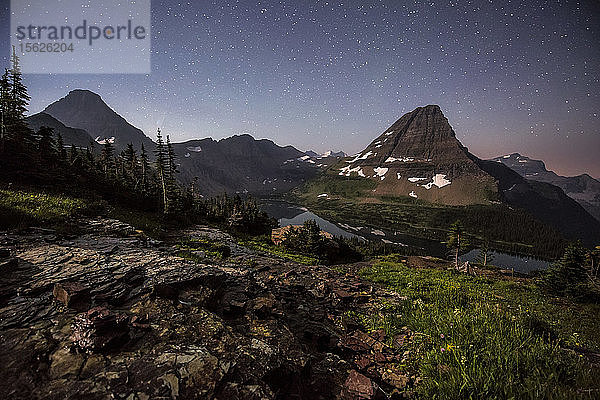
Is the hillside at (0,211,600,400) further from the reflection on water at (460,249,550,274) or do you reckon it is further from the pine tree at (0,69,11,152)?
the reflection on water at (460,249,550,274)

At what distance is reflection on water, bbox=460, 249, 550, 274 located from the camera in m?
128

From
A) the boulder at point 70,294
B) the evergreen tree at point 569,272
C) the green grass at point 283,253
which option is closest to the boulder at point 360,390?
the boulder at point 70,294

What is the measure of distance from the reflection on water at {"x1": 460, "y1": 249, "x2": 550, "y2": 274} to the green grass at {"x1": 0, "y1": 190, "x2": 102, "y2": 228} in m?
161

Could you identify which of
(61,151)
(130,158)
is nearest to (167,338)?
(61,151)

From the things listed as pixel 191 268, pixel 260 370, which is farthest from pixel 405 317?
pixel 191 268

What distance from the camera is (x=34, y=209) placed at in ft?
39.5

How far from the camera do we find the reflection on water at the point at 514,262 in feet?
420

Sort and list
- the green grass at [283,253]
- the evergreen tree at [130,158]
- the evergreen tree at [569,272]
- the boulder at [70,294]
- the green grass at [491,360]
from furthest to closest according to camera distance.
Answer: the evergreen tree at [130,158]
the green grass at [283,253]
the evergreen tree at [569,272]
the boulder at [70,294]
the green grass at [491,360]

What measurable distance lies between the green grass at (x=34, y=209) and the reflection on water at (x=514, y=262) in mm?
160918

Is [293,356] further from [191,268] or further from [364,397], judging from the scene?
[191,268]

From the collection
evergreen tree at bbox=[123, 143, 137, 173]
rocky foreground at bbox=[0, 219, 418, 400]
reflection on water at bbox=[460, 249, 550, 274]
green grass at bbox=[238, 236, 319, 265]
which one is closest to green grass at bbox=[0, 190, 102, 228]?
rocky foreground at bbox=[0, 219, 418, 400]

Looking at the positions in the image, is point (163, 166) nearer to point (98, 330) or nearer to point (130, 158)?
point (130, 158)

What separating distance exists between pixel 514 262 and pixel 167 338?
639 feet

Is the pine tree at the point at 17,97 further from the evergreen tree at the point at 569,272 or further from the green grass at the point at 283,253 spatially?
the evergreen tree at the point at 569,272
